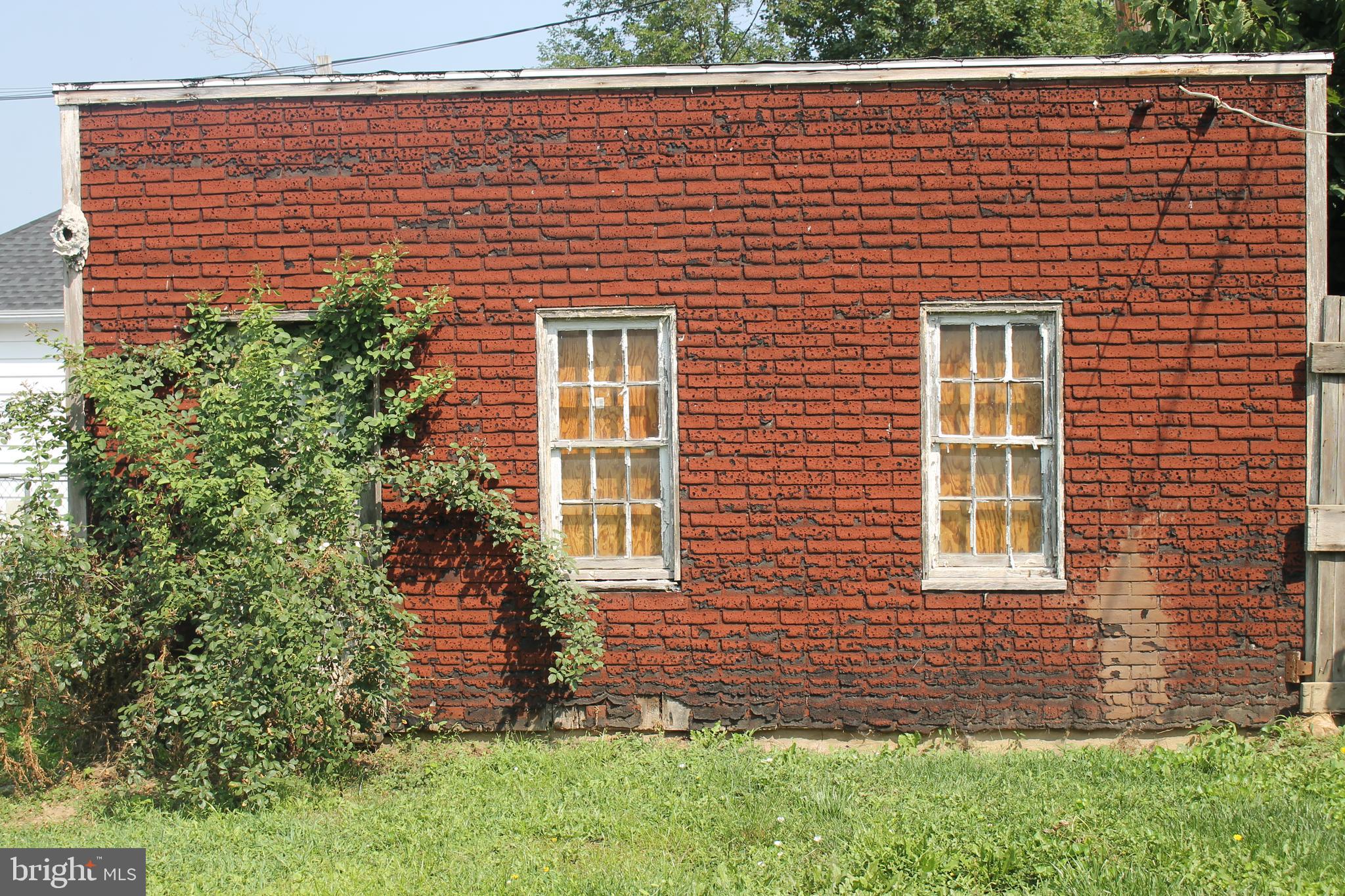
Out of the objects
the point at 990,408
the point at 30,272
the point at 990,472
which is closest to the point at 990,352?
the point at 990,408

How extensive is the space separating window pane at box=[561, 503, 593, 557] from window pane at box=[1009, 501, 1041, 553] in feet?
8.89

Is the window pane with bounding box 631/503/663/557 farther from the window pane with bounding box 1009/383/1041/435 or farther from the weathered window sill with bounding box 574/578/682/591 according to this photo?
the window pane with bounding box 1009/383/1041/435

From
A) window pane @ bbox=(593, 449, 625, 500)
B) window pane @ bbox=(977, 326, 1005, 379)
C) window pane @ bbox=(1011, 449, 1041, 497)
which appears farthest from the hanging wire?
window pane @ bbox=(593, 449, 625, 500)

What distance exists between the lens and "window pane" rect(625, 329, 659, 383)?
22.3 ft

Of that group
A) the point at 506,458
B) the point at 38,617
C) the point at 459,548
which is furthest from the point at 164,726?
the point at 506,458

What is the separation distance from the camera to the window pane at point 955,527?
675 centimetres

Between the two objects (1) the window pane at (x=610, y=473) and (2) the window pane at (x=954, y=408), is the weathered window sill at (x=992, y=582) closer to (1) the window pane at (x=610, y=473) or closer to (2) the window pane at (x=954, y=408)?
(2) the window pane at (x=954, y=408)

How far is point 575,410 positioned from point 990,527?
2787 millimetres

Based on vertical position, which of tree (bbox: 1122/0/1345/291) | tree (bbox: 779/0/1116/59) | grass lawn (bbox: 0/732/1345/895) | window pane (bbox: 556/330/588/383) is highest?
tree (bbox: 779/0/1116/59)

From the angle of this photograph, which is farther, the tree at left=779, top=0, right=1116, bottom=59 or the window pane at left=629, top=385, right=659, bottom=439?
the tree at left=779, top=0, right=1116, bottom=59

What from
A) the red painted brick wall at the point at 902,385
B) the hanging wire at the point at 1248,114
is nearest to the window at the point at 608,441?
the red painted brick wall at the point at 902,385

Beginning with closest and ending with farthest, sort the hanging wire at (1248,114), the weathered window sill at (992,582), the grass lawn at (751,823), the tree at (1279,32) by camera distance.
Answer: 1. the grass lawn at (751,823)
2. the hanging wire at (1248,114)
3. the weathered window sill at (992,582)
4. the tree at (1279,32)

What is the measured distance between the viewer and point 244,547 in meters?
5.68

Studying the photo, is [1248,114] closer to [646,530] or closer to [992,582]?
[992,582]
